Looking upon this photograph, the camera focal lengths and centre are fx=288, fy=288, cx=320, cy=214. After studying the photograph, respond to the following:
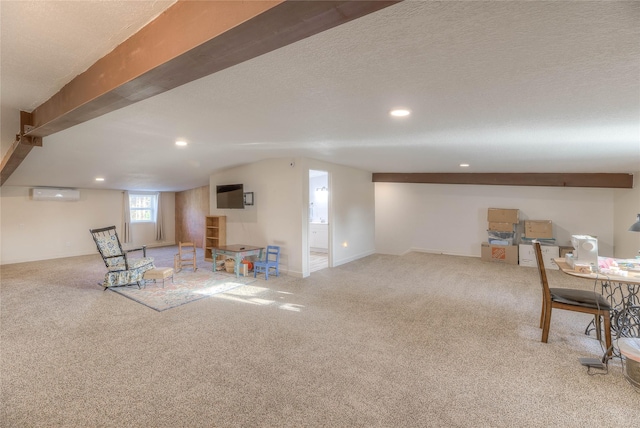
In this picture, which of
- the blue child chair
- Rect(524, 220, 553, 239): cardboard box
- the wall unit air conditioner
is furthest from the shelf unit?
Rect(524, 220, 553, 239): cardboard box

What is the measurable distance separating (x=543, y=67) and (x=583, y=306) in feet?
8.02

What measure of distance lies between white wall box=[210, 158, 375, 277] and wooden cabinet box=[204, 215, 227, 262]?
0.15 meters

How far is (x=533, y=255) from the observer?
657cm

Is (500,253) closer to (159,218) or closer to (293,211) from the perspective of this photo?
(293,211)

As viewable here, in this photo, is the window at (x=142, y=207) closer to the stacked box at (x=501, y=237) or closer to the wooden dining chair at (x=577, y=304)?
the stacked box at (x=501, y=237)

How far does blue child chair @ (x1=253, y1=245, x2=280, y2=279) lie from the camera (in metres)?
5.48

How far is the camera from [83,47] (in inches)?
66.9

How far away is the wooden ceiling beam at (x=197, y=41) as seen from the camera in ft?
3.08

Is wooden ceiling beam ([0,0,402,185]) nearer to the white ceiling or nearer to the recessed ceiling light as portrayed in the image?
the white ceiling

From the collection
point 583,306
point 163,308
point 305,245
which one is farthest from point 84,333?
point 583,306

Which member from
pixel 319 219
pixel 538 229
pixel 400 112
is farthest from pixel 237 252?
pixel 538 229

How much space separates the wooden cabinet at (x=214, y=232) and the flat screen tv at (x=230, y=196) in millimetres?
380

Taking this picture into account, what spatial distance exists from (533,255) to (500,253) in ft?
2.11

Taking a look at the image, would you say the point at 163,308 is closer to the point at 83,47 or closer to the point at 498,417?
the point at 83,47
